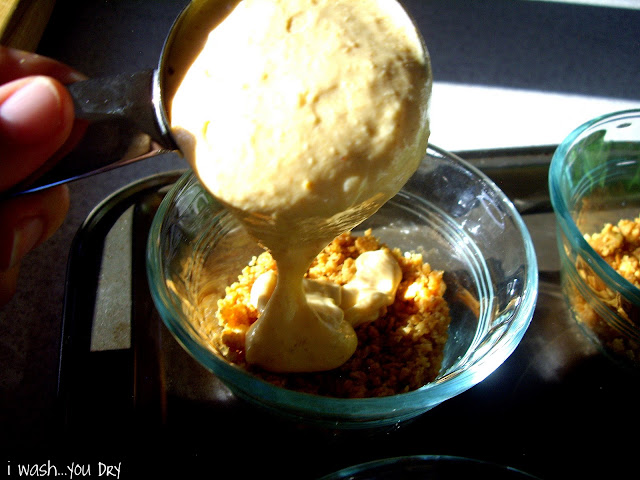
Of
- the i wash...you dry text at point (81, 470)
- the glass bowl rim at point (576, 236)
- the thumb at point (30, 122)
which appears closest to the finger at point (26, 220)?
the thumb at point (30, 122)

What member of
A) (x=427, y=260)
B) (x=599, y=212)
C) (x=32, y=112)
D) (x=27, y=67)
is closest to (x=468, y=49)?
(x=599, y=212)

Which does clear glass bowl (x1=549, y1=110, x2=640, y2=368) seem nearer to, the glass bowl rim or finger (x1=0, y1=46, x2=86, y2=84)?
the glass bowl rim

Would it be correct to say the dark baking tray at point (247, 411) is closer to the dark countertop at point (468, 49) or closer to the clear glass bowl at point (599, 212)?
the clear glass bowl at point (599, 212)

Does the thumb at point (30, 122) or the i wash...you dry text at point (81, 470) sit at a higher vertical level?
the thumb at point (30, 122)

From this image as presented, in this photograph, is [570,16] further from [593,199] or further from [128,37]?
[128,37]

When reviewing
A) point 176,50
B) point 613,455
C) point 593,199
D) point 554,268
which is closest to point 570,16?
point 593,199

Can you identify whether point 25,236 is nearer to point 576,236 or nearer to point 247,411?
point 247,411

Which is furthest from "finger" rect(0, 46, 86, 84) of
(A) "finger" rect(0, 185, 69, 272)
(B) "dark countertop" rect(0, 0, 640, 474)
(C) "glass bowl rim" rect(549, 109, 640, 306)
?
(C) "glass bowl rim" rect(549, 109, 640, 306)
